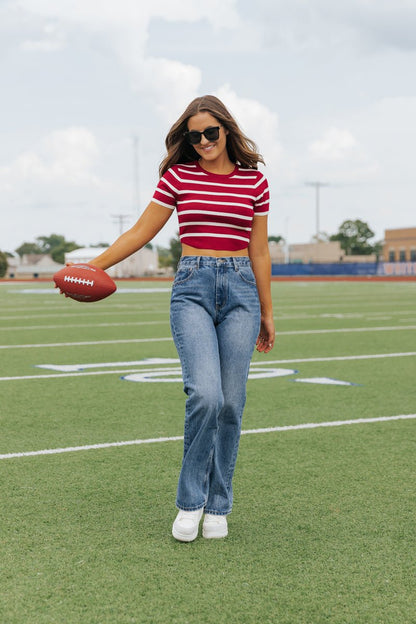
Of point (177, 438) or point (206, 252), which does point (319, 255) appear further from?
point (206, 252)

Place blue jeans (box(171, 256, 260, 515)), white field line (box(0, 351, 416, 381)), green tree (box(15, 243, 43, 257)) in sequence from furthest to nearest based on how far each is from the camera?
green tree (box(15, 243, 43, 257)) < white field line (box(0, 351, 416, 381)) < blue jeans (box(171, 256, 260, 515))

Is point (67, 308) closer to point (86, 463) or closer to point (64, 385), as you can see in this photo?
point (64, 385)

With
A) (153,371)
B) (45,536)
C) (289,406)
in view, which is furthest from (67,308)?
(45,536)

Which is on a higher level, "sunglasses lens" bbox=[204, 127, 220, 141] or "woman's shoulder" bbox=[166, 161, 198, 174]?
"sunglasses lens" bbox=[204, 127, 220, 141]

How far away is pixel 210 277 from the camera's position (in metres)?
4.00

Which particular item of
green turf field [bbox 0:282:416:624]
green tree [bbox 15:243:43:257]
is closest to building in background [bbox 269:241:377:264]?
green tree [bbox 15:243:43:257]

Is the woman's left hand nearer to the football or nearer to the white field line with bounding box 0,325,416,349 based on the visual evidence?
the football

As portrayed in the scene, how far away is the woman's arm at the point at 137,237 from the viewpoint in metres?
4.07

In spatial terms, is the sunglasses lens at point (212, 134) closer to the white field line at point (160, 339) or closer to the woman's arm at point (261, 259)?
the woman's arm at point (261, 259)

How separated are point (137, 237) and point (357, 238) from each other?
13906 cm

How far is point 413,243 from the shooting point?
103562 mm

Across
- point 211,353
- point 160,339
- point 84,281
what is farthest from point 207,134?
point 160,339

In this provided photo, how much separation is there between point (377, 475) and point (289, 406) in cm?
239

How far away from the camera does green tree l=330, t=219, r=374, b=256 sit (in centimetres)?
13950
